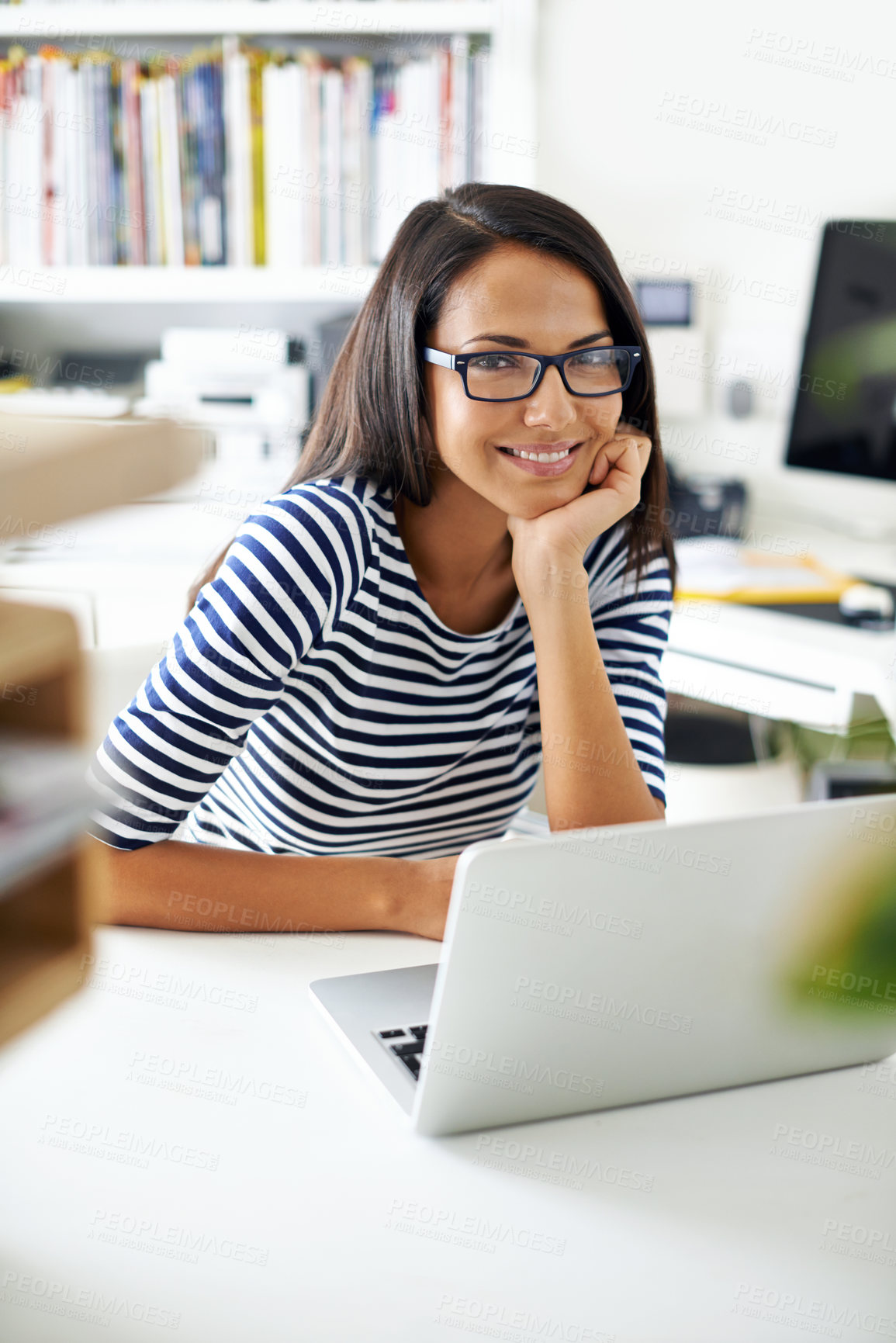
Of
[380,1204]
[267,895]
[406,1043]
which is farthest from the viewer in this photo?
[267,895]

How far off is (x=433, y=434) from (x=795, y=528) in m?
1.55

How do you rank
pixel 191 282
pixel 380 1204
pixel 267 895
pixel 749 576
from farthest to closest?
pixel 191 282 → pixel 749 576 → pixel 267 895 → pixel 380 1204

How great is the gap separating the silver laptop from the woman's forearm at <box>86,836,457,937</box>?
180mm

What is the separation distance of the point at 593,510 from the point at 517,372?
181 mm

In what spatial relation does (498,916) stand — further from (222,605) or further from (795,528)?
(795,528)

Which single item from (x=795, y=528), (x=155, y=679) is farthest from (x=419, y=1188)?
(x=795, y=528)

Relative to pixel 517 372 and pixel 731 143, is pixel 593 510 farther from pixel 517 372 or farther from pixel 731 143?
pixel 731 143

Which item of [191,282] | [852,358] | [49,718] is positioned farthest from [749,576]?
[49,718]

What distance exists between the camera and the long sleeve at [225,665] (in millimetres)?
974

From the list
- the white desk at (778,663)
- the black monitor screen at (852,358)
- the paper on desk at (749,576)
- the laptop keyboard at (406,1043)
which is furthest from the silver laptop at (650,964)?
the black monitor screen at (852,358)

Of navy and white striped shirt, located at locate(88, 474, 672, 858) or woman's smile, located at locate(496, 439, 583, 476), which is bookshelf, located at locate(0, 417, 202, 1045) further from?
woman's smile, located at locate(496, 439, 583, 476)

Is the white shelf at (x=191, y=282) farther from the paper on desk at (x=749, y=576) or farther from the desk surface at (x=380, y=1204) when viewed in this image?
the desk surface at (x=380, y=1204)

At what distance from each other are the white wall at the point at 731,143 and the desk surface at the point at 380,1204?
1859 millimetres

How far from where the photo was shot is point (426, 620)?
1150 mm
